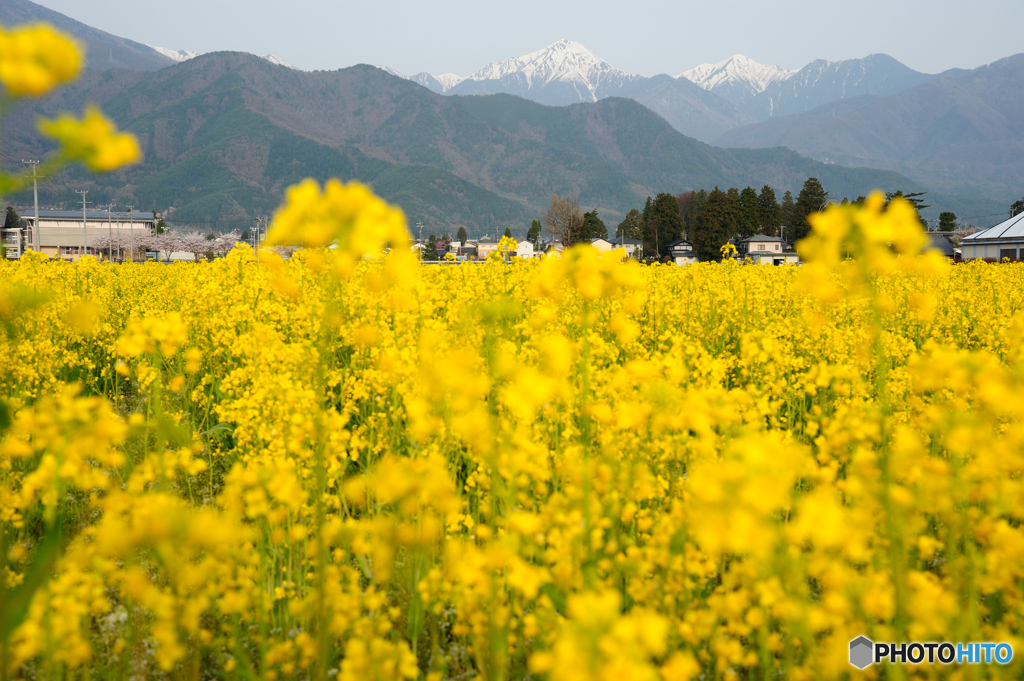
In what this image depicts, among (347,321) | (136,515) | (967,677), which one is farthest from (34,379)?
(967,677)

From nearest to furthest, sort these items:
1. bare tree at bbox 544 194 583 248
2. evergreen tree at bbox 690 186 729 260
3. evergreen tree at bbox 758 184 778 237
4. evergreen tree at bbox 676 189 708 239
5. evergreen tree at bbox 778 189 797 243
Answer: evergreen tree at bbox 690 186 729 260
evergreen tree at bbox 758 184 778 237
evergreen tree at bbox 778 189 797 243
evergreen tree at bbox 676 189 708 239
bare tree at bbox 544 194 583 248

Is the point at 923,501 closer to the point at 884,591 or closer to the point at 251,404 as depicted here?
the point at 884,591

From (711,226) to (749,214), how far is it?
7.01 meters

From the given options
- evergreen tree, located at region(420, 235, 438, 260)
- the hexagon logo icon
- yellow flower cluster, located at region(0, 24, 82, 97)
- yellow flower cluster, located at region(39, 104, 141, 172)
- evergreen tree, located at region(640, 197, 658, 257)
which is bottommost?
the hexagon logo icon

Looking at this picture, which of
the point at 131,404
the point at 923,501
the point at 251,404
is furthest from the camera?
the point at 131,404

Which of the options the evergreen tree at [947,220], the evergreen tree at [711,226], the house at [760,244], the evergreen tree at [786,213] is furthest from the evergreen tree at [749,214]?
the evergreen tree at [947,220]

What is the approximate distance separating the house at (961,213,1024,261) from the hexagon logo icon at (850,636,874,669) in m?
46.7

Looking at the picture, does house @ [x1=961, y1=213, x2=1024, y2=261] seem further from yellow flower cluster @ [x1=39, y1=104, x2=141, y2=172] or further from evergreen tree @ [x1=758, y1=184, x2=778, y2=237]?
yellow flower cluster @ [x1=39, y1=104, x2=141, y2=172]

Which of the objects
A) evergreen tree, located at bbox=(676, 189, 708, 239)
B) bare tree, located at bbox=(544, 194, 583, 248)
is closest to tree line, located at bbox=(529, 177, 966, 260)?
bare tree, located at bbox=(544, 194, 583, 248)

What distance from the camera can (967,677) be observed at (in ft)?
5.97

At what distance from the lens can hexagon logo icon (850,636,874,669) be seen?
2047 millimetres

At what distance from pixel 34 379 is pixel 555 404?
3854 millimetres

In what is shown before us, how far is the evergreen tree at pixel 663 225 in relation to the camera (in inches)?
2968

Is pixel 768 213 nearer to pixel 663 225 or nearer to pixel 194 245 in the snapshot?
pixel 663 225
